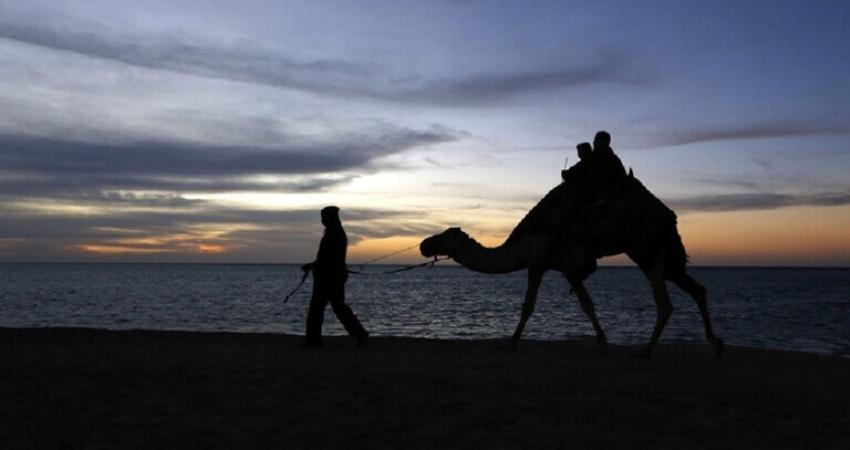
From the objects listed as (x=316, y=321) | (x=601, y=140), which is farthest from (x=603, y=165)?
(x=316, y=321)

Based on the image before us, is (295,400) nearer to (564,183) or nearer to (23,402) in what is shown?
(23,402)

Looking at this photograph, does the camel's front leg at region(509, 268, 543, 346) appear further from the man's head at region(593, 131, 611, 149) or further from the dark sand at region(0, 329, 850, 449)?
the man's head at region(593, 131, 611, 149)

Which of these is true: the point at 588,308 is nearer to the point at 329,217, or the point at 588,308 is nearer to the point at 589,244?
the point at 589,244

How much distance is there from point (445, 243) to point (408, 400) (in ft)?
15.7

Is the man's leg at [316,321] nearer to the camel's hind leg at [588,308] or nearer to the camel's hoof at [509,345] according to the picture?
the camel's hoof at [509,345]

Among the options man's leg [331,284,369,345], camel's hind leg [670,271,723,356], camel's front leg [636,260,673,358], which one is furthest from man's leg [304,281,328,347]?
camel's hind leg [670,271,723,356]

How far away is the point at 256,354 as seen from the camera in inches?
438

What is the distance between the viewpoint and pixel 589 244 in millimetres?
11672

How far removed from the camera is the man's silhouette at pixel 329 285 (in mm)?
12531

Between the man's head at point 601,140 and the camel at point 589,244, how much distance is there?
1.80 ft

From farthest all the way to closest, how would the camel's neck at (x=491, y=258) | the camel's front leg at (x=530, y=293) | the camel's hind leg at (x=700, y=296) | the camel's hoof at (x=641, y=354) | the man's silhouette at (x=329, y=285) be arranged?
the man's silhouette at (x=329, y=285) → the camel's neck at (x=491, y=258) → the camel's front leg at (x=530, y=293) → the camel's hind leg at (x=700, y=296) → the camel's hoof at (x=641, y=354)

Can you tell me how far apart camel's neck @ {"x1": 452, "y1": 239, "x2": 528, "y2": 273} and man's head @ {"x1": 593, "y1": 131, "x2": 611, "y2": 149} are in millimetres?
1801

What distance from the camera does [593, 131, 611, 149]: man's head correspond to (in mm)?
11562

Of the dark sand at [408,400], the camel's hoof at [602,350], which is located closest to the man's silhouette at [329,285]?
the dark sand at [408,400]
